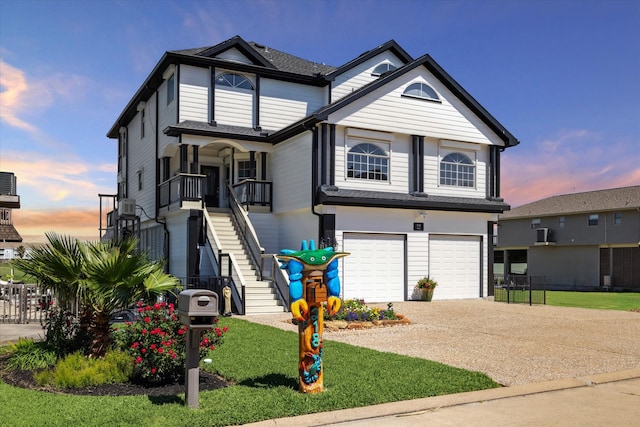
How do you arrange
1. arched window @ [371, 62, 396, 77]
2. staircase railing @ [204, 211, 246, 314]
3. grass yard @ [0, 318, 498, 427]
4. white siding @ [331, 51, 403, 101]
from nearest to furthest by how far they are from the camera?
grass yard @ [0, 318, 498, 427] < staircase railing @ [204, 211, 246, 314] < white siding @ [331, 51, 403, 101] < arched window @ [371, 62, 396, 77]

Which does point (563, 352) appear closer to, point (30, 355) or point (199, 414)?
point (199, 414)

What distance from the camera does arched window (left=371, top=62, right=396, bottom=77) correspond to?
25375 mm

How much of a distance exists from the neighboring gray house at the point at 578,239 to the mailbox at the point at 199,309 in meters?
38.5

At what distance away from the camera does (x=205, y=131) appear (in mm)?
21516

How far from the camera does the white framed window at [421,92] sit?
22.0 metres

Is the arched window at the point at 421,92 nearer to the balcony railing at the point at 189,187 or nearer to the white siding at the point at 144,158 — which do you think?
the balcony railing at the point at 189,187

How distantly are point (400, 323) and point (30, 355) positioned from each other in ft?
29.8

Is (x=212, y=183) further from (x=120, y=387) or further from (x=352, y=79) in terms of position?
(x=120, y=387)

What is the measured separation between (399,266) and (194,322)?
1541cm

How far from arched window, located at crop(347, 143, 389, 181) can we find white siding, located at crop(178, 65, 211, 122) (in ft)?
20.1

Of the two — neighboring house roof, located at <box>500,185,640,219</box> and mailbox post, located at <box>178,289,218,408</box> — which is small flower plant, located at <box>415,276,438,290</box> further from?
neighboring house roof, located at <box>500,185,640,219</box>

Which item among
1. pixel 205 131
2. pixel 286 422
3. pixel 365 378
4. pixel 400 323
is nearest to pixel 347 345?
pixel 365 378

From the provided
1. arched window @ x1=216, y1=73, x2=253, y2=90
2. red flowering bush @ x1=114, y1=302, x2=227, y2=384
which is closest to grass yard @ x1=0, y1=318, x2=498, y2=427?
red flowering bush @ x1=114, y1=302, x2=227, y2=384

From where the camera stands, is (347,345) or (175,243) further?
(175,243)
